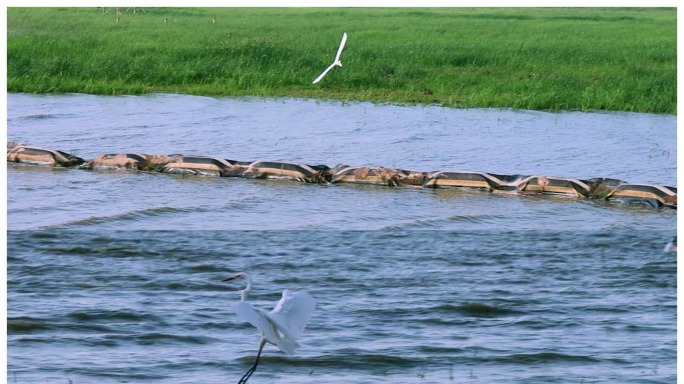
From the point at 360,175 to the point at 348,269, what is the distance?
2397 mm

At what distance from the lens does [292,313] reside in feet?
13.6

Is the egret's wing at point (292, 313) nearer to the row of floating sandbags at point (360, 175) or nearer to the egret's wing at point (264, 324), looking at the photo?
the egret's wing at point (264, 324)

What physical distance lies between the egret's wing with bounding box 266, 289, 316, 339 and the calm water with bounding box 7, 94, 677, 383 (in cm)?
73

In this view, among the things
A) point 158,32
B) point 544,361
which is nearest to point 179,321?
point 544,361

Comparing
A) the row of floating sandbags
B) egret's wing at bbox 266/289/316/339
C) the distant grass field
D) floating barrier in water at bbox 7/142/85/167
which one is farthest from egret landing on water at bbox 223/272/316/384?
the distant grass field

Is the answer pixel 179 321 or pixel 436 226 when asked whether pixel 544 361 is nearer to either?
pixel 179 321

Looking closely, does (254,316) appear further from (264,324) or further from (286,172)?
(286,172)

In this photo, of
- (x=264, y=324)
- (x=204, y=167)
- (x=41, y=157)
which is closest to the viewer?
(x=264, y=324)

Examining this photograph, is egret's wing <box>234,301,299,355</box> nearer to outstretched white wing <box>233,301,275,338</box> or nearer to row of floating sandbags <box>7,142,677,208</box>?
outstretched white wing <box>233,301,275,338</box>

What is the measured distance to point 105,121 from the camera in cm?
1245

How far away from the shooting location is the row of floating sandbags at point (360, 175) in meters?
8.38

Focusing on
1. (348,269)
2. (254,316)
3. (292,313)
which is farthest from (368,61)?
(254,316)

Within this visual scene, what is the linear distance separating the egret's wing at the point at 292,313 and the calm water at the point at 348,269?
2.40ft

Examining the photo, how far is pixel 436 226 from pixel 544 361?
8.64 ft
